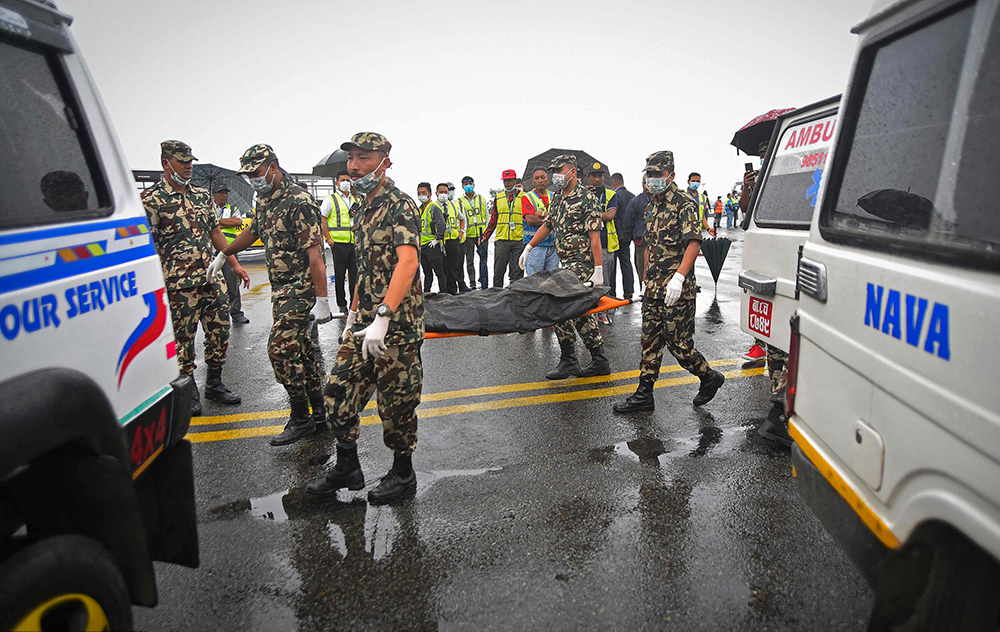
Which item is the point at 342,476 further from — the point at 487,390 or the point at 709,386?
the point at 709,386

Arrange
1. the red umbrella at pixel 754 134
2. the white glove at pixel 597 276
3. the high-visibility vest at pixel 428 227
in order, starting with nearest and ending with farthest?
the white glove at pixel 597 276
the red umbrella at pixel 754 134
the high-visibility vest at pixel 428 227

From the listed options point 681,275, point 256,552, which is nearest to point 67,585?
point 256,552

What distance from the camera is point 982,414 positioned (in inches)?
48.2

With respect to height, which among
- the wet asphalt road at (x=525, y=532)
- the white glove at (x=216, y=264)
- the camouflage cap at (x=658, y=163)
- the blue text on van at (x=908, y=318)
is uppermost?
the camouflage cap at (x=658, y=163)

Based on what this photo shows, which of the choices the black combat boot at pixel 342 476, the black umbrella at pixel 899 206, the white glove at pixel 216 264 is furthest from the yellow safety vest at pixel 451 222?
the black umbrella at pixel 899 206

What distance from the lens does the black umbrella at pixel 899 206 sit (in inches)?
64.0

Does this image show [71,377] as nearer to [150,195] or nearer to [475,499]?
[475,499]

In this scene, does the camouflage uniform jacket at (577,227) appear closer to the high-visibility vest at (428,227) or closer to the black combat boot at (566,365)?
the black combat boot at (566,365)

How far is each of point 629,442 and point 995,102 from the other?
2846 mm

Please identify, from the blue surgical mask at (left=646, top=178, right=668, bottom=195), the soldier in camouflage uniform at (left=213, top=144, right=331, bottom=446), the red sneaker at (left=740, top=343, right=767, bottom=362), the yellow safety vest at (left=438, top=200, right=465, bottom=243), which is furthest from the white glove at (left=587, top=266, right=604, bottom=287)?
the yellow safety vest at (left=438, top=200, right=465, bottom=243)

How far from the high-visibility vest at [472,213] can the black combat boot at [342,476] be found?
780 cm

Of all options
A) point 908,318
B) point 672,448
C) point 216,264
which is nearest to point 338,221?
point 216,264

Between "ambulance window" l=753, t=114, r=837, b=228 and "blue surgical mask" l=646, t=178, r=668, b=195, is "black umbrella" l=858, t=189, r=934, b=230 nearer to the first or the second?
"ambulance window" l=753, t=114, r=837, b=228

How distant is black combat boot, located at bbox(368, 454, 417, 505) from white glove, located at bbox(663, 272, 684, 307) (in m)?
2.17
